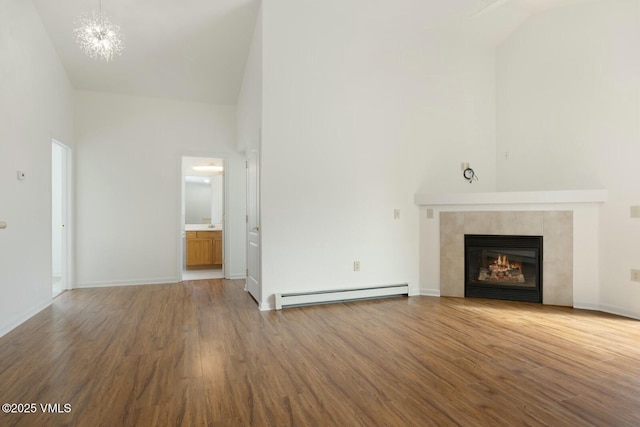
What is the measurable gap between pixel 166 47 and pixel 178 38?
0.91 ft

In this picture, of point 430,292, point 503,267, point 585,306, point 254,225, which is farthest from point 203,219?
point 585,306

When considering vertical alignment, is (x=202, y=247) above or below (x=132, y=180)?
below

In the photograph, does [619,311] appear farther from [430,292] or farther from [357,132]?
[357,132]

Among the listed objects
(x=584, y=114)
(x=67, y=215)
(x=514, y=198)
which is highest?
(x=584, y=114)

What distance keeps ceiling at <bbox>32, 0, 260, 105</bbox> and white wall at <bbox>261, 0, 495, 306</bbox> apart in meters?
0.75

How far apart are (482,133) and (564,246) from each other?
6.49 feet

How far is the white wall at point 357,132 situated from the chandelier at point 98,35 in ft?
5.30

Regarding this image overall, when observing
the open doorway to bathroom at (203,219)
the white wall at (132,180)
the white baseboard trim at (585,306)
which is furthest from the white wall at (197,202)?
the white baseboard trim at (585,306)

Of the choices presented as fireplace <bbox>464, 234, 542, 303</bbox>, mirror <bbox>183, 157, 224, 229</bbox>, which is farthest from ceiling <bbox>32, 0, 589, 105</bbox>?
mirror <bbox>183, 157, 224, 229</bbox>

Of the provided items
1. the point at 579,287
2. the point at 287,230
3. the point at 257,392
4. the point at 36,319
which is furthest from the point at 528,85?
the point at 36,319

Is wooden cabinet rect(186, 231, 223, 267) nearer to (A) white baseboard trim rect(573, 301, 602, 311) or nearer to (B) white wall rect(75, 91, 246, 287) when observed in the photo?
(B) white wall rect(75, 91, 246, 287)

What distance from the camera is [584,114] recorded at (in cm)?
432

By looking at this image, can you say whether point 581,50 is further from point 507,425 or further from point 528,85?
point 507,425

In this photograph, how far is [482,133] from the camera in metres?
5.37
